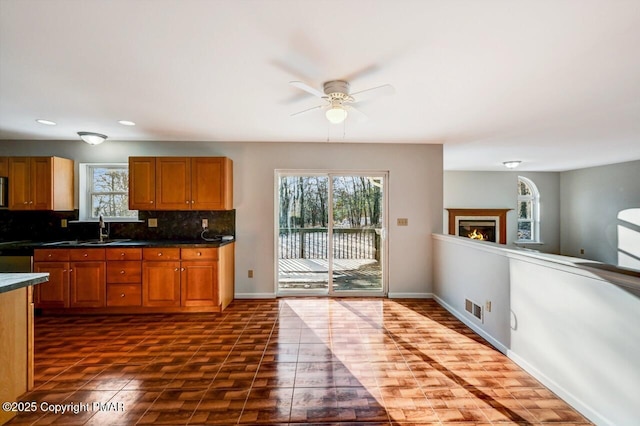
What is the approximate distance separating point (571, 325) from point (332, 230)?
296cm

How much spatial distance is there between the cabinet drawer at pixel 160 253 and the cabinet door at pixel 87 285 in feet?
1.74

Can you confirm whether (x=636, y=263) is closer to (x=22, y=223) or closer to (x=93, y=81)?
(x=93, y=81)

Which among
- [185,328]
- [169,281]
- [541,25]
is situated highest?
[541,25]

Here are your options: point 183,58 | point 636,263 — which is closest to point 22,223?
point 183,58

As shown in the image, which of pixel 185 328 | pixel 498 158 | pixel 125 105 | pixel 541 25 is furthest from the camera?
pixel 498 158

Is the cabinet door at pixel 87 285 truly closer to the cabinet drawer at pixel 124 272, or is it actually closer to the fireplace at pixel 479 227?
the cabinet drawer at pixel 124 272

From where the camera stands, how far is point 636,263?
604 cm

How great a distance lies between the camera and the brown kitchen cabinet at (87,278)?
140 inches

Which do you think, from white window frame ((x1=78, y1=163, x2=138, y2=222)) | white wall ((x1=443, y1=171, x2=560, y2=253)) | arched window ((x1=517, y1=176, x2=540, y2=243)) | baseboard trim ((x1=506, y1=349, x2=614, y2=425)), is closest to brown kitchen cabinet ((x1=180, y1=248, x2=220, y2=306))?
white window frame ((x1=78, y1=163, x2=138, y2=222))

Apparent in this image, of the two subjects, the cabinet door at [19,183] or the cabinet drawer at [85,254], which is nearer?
the cabinet drawer at [85,254]

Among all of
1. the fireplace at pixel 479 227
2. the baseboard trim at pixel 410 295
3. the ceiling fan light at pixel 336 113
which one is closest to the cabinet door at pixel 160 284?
the ceiling fan light at pixel 336 113

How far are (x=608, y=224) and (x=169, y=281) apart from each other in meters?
8.95

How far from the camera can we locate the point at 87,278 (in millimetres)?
3562

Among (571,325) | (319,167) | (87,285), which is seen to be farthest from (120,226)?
(571,325)
